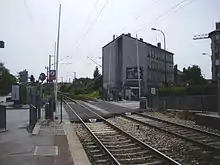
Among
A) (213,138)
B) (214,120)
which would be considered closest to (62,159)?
(213,138)

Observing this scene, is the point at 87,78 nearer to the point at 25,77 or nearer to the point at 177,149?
the point at 25,77

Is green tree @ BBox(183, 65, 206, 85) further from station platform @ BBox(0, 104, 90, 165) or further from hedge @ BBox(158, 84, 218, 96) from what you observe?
station platform @ BBox(0, 104, 90, 165)

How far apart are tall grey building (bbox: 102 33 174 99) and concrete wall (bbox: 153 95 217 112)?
41559 millimetres

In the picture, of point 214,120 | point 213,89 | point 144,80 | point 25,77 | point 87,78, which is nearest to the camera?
point 214,120

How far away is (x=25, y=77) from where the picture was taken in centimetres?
3453

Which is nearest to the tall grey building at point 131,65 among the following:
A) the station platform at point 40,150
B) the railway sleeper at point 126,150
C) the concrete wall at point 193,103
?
the concrete wall at point 193,103

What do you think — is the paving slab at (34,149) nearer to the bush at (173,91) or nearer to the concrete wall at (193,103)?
the concrete wall at (193,103)

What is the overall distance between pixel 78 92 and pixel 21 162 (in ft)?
360

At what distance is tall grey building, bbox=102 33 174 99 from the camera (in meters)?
90.4

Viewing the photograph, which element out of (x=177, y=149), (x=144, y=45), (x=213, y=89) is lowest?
(x=177, y=149)

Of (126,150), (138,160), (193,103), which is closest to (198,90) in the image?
(193,103)

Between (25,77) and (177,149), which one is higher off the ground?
(25,77)

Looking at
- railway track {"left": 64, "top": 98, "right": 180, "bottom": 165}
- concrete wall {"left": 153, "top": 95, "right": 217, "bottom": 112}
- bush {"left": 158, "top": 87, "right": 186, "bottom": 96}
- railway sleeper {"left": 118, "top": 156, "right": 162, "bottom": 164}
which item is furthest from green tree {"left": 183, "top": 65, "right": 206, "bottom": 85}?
railway sleeper {"left": 118, "top": 156, "right": 162, "bottom": 164}

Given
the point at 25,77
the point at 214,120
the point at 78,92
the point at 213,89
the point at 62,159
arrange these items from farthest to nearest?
the point at 78,92
the point at 213,89
the point at 25,77
the point at 214,120
the point at 62,159
